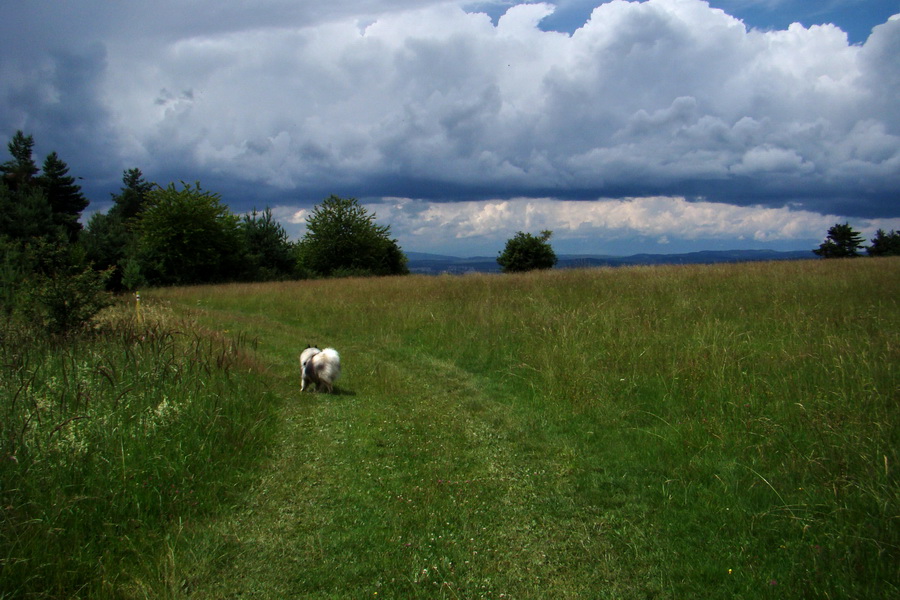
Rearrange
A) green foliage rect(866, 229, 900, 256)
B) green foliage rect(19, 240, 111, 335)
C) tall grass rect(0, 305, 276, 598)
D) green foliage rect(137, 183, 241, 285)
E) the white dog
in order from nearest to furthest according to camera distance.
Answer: tall grass rect(0, 305, 276, 598) < the white dog < green foliage rect(19, 240, 111, 335) < green foliage rect(137, 183, 241, 285) < green foliage rect(866, 229, 900, 256)

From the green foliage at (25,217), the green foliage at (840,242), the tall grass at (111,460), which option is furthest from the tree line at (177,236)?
the green foliage at (840,242)

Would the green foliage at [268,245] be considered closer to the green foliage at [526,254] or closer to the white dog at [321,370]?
the green foliage at [526,254]

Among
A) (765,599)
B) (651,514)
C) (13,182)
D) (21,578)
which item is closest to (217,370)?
(21,578)

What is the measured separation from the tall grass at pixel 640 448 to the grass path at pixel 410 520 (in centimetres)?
2

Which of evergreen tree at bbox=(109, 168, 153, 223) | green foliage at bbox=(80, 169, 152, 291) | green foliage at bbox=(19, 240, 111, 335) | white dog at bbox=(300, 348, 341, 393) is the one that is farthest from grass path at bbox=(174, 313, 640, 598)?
evergreen tree at bbox=(109, 168, 153, 223)

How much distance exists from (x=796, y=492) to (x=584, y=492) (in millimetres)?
1736

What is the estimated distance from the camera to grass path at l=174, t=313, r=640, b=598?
3727 mm

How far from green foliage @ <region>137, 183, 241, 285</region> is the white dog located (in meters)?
38.8

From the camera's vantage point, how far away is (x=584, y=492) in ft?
16.6

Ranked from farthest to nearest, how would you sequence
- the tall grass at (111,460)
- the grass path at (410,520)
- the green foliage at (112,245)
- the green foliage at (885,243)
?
1. the green foliage at (885,243)
2. the green foliage at (112,245)
3. the grass path at (410,520)
4. the tall grass at (111,460)

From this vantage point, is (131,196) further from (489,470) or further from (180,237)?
(489,470)

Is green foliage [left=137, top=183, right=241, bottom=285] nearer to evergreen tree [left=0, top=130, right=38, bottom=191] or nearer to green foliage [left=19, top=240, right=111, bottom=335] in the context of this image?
evergreen tree [left=0, top=130, right=38, bottom=191]

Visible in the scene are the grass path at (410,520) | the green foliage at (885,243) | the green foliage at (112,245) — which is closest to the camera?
the grass path at (410,520)

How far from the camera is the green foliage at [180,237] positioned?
42888mm
